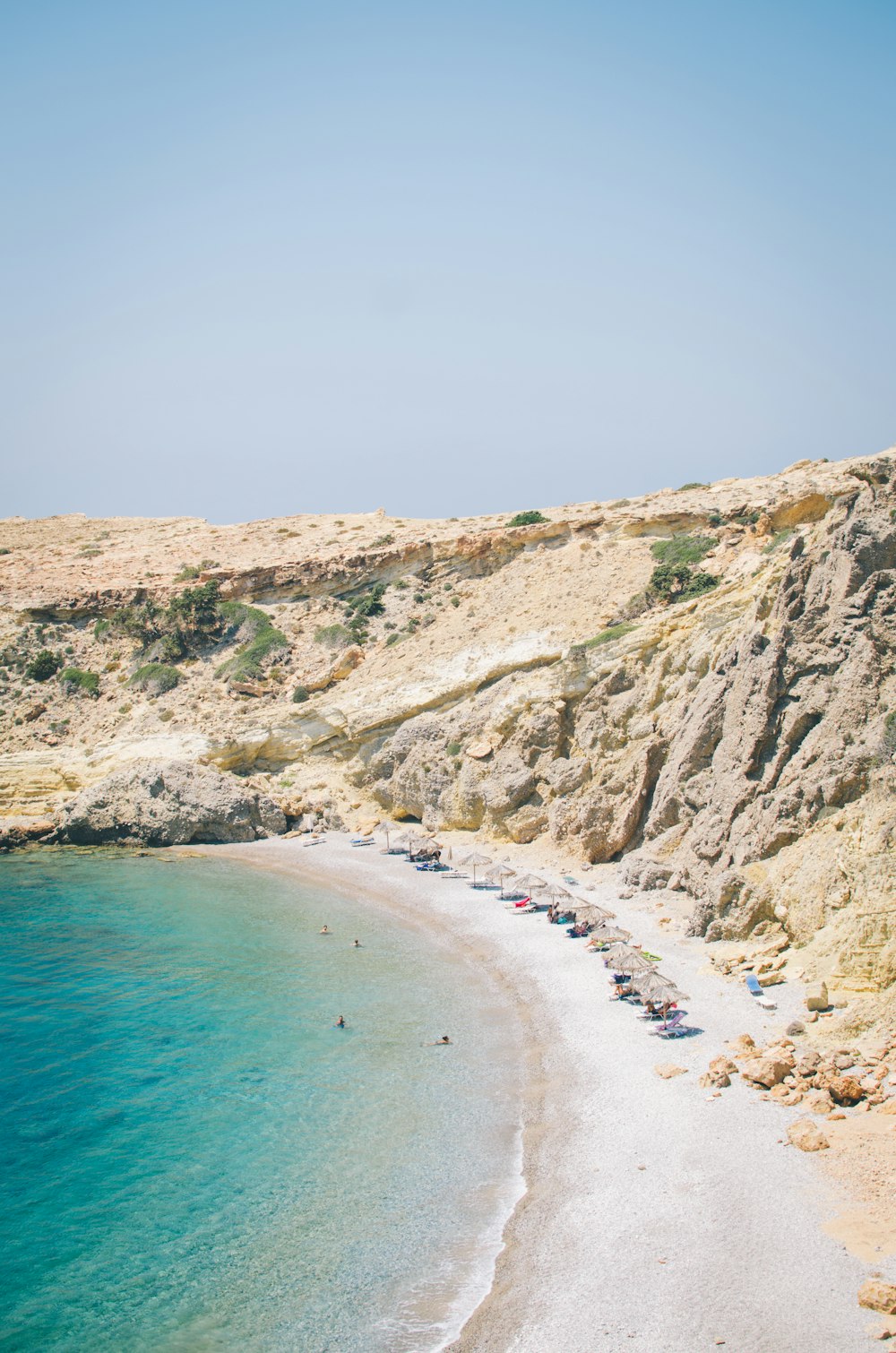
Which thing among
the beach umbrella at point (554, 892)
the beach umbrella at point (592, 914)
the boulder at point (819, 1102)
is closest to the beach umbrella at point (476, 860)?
the beach umbrella at point (554, 892)

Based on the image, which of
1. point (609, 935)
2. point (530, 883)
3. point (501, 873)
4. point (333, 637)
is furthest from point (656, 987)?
point (333, 637)

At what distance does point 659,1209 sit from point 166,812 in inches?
1312

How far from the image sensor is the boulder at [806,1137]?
15203mm

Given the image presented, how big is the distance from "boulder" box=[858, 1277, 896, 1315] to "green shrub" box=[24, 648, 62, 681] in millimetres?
54798

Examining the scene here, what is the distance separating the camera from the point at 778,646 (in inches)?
1075

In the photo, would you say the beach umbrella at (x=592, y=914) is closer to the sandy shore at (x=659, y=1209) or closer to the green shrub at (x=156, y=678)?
the sandy shore at (x=659, y=1209)

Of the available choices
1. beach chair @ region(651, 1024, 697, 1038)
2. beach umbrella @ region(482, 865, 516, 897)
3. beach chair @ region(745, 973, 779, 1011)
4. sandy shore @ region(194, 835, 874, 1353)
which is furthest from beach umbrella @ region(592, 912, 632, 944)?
beach umbrella @ region(482, 865, 516, 897)

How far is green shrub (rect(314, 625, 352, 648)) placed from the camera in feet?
178

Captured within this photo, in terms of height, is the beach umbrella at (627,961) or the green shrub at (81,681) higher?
the green shrub at (81,681)

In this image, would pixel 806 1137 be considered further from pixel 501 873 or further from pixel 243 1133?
pixel 501 873

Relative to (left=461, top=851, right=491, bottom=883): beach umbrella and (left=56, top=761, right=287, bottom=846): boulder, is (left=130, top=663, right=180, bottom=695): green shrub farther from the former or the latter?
(left=461, top=851, right=491, bottom=883): beach umbrella

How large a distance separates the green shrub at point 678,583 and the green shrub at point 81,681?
35.3 m

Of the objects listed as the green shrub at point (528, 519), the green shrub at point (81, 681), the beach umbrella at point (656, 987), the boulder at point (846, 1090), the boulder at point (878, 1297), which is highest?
the green shrub at point (528, 519)

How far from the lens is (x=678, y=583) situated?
41688 millimetres
